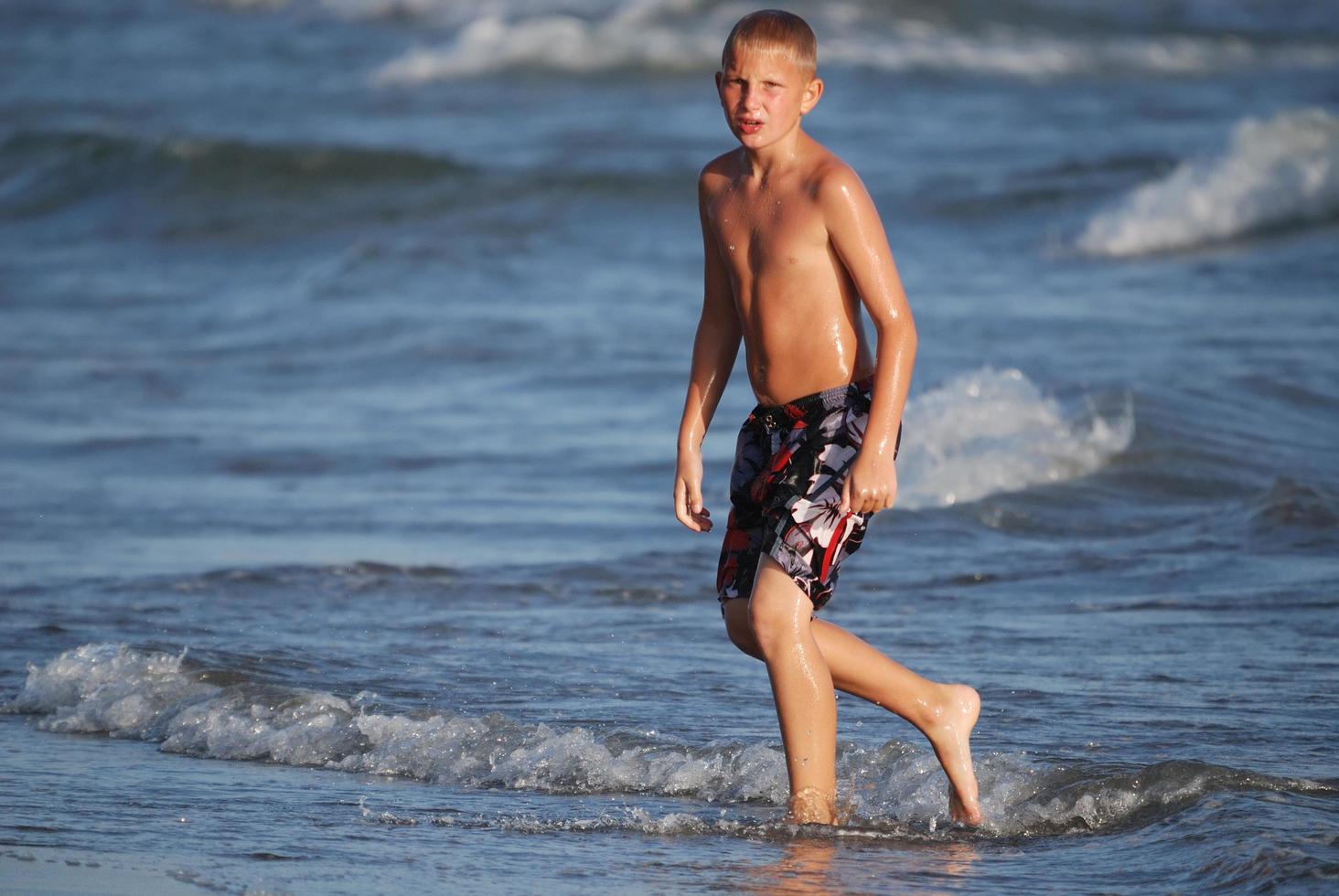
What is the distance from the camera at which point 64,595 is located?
6211mm

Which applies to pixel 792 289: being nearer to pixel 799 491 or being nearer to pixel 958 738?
pixel 799 491

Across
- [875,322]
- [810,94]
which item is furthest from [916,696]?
[810,94]

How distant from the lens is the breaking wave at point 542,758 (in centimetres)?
391

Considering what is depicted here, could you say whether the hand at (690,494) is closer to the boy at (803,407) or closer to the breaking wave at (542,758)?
the boy at (803,407)

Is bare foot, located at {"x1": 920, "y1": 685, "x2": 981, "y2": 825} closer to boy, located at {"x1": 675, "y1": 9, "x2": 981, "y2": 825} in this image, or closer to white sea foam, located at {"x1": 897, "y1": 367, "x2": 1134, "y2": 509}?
boy, located at {"x1": 675, "y1": 9, "x2": 981, "y2": 825}

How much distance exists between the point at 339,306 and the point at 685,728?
32.8 ft

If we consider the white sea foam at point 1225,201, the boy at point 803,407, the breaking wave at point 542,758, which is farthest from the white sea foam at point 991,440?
the white sea foam at point 1225,201

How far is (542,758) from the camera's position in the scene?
14.3 ft

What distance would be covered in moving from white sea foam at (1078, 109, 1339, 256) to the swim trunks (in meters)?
12.6

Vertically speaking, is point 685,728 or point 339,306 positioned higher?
point 339,306

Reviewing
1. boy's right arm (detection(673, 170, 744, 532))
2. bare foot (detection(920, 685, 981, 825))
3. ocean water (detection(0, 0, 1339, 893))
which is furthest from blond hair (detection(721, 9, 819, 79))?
ocean water (detection(0, 0, 1339, 893))

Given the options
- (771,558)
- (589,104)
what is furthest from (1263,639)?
(589,104)

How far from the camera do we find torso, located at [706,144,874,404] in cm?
372

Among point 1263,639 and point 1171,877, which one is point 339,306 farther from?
point 1171,877
